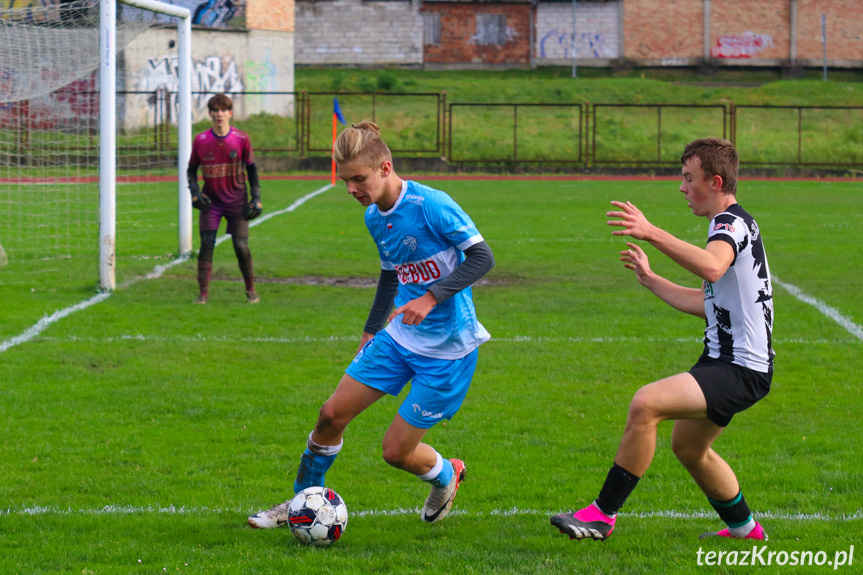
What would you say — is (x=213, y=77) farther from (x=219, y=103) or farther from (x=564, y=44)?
(x=219, y=103)

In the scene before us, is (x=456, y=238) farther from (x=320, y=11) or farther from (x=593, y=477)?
(x=320, y=11)

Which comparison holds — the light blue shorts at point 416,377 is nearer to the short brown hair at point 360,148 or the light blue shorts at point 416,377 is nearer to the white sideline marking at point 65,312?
the short brown hair at point 360,148

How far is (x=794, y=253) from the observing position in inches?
582

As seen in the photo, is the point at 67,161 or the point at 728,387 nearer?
the point at 728,387

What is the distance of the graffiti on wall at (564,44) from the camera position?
54812mm

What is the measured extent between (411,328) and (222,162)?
259 inches

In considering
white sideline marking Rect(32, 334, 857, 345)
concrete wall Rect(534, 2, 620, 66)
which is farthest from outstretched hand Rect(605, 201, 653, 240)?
concrete wall Rect(534, 2, 620, 66)

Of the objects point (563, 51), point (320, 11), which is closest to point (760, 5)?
point (563, 51)

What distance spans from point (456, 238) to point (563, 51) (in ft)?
172

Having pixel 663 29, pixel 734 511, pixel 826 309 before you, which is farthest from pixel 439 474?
pixel 663 29

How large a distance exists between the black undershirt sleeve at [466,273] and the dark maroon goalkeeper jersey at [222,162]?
6.56 m

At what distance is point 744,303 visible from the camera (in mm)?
4215

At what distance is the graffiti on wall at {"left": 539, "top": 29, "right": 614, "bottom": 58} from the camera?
180ft

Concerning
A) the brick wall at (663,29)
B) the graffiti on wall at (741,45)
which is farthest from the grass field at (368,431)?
the graffiti on wall at (741,45)
